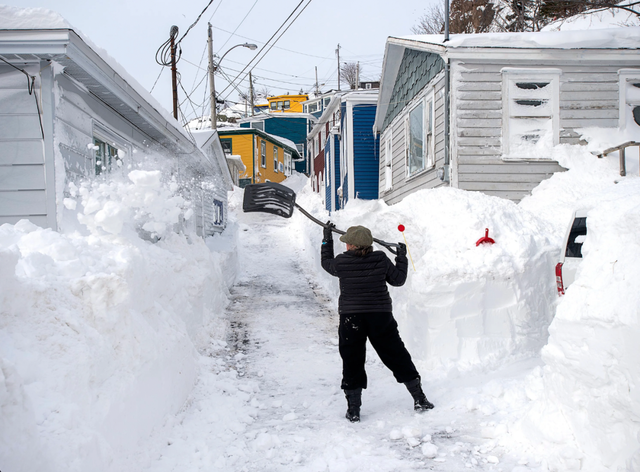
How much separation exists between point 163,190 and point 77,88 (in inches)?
65.4

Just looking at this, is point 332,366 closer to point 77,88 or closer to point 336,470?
point 336,470

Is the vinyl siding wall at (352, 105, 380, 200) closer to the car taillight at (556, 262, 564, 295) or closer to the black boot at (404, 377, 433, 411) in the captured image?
the car taillight at (556, 262, 564, 295)

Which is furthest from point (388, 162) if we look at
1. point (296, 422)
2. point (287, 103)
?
point (287, 103)

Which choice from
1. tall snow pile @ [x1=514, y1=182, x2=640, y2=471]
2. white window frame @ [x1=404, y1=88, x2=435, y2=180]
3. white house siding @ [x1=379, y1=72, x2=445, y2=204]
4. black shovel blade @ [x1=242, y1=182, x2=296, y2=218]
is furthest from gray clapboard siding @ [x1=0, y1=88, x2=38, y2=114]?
white window frame @ [x1=404, y1=88, x2=435, y2=180]

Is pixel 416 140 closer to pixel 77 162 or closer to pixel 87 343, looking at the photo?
pixel 77 162

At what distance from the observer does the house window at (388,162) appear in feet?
48.5

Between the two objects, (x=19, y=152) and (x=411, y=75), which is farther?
(x=411, y=75)

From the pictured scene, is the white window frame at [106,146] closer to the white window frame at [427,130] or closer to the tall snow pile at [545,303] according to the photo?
the tall snow pile at [545,303]

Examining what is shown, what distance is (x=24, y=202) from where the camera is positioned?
5.65m

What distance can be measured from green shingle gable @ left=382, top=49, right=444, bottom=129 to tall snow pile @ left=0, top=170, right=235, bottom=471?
276 inches

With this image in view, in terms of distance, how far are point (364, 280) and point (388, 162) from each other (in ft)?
36.7

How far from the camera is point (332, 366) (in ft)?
20.3

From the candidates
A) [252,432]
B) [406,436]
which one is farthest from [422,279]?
[252,432]

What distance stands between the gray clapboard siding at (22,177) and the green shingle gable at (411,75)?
7576mm
